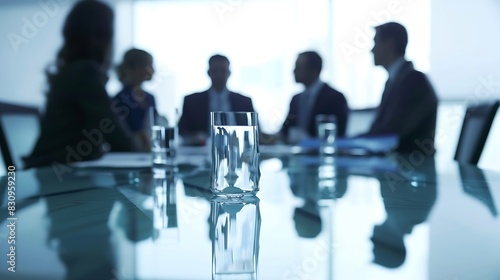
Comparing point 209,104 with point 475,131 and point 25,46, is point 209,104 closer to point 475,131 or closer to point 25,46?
point 475,131

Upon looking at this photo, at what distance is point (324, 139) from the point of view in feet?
5.80

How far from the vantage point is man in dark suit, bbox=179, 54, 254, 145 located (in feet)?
10.1

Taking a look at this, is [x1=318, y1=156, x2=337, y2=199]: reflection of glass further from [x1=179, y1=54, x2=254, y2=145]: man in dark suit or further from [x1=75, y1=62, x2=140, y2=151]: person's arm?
[x1=179, y1=54, x2=254, y2=145]: man in dark suit

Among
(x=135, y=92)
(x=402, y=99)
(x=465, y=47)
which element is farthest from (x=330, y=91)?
(x=135, y=92)

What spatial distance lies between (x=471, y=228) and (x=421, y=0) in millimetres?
3465

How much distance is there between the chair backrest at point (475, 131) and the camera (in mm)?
1846

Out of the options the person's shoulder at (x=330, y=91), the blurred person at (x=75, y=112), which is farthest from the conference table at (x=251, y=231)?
the person's shoulder at (x=330, y=91)

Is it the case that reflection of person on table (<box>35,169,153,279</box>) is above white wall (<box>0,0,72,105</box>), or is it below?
below

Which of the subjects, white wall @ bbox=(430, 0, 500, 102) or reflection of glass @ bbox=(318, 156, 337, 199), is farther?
white wall @ bbox=(430, 0, 500, 102)

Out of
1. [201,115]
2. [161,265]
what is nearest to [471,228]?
[161,265]

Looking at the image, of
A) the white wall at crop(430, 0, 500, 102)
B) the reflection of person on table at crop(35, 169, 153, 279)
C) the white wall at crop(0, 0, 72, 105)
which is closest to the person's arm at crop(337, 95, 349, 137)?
the white wall at crop(430, 0, 500, 102)

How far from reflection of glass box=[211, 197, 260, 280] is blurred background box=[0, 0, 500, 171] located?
3008mm

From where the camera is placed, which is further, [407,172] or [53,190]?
[407,172]

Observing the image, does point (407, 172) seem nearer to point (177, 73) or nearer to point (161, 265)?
point (161, 265)
